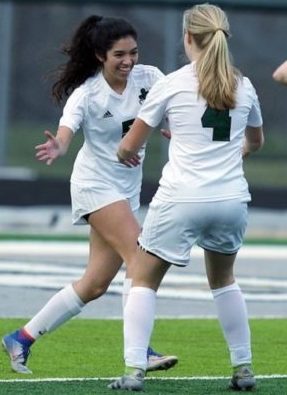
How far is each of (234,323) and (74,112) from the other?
149 centimetres

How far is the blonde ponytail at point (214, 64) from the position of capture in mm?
7227

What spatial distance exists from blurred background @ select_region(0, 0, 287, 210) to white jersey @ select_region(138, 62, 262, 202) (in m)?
12.1

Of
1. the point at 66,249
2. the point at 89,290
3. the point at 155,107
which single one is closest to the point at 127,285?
the point at 89,290

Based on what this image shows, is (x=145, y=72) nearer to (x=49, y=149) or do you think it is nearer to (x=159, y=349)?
(x=49, y=149)

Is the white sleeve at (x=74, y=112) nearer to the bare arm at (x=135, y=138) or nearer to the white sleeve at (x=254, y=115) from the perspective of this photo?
the bare arm at (x=135, y=138)

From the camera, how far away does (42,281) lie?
13.7 m

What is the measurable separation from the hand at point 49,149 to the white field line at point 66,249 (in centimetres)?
865

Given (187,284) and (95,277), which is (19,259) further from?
(95,277)

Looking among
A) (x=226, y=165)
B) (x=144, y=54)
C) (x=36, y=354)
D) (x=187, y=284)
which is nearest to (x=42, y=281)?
(x=187, y=284)

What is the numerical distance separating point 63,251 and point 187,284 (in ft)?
9.96

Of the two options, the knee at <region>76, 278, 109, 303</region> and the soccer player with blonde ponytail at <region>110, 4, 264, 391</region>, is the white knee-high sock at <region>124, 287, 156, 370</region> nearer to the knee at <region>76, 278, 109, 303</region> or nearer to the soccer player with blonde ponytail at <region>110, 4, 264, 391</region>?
the soccer player with blonde ponytail at <region>110, 4, 264, 391</region>

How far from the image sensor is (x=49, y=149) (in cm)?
765

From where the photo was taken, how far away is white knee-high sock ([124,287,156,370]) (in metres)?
7.36

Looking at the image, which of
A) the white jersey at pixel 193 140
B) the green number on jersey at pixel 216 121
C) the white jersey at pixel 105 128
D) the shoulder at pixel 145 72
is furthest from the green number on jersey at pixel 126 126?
the green number on jersey at pixel 216 121
